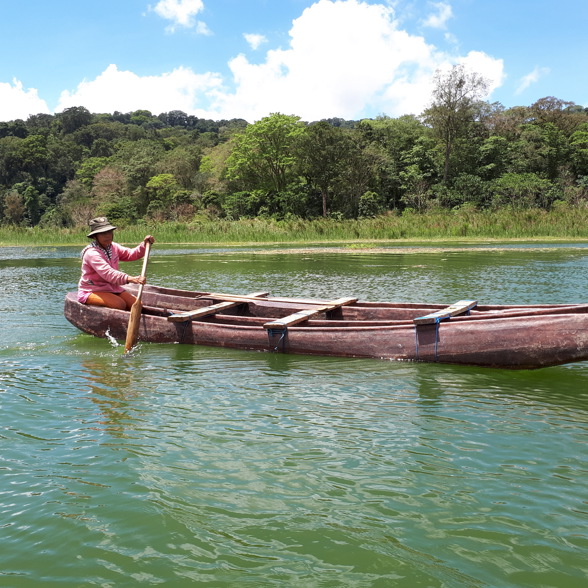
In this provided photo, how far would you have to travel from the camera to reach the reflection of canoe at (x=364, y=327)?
5.44 m

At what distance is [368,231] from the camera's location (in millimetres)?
27984

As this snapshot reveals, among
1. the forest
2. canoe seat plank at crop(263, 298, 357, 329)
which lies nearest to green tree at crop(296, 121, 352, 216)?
the forest

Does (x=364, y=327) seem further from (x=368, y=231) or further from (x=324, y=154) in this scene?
(x=324, y=154)

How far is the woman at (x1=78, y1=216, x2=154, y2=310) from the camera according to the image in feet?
24.6

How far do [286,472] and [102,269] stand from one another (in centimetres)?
451

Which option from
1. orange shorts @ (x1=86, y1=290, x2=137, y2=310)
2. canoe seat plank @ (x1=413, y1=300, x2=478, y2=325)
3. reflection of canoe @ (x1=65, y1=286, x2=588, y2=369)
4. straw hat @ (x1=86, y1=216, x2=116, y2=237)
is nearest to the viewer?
reflection of canoe @ (x1=65, y1=286, x2=588, y2=369)

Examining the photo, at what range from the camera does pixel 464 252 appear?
69.3 ft

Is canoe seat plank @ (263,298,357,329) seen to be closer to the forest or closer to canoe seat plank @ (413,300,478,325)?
canoe seat plank @ (413,300,478,325)

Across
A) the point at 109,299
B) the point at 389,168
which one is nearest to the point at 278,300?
the point at 109,299

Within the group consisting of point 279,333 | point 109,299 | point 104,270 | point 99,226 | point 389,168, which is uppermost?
point 389,168

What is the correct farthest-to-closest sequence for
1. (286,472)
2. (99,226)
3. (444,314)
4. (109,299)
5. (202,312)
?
(109,299) → (99,226) → (202,312) → (444,314) → (286,472)

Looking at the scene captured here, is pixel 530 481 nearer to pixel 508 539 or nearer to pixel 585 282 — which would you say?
pixel 508 539

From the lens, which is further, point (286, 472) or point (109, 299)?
point (109, 299)

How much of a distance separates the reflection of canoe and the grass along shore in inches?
752
